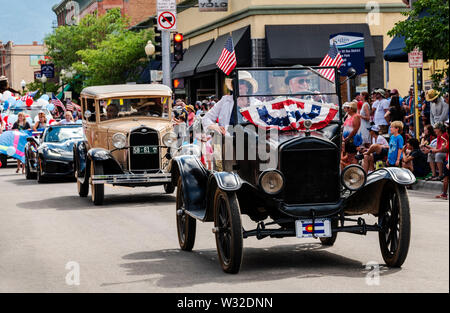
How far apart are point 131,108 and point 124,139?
1.27 m

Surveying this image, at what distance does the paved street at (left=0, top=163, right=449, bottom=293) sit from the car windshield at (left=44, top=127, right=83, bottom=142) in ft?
24.4

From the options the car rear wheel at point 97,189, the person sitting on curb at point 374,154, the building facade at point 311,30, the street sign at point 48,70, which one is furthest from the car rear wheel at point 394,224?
the street sign at point 48,70

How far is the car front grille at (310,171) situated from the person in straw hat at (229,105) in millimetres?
1026

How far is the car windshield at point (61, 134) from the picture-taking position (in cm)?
2178

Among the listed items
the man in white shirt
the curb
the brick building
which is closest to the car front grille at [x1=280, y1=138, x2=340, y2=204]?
the curb

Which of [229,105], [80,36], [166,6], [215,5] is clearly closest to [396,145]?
[229,105]

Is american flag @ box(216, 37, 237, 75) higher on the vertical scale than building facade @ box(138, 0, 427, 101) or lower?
lower

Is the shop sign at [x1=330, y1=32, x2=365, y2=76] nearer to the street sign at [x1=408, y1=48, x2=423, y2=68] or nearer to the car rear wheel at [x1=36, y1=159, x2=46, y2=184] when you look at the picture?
the street sign at [x1=408, y1=48, x2=423, y2=68]

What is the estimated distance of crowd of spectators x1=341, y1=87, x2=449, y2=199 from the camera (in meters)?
16.8

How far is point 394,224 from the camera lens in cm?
809

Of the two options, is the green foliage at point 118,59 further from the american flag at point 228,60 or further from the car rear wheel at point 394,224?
the car rear wheel at point 394,224
